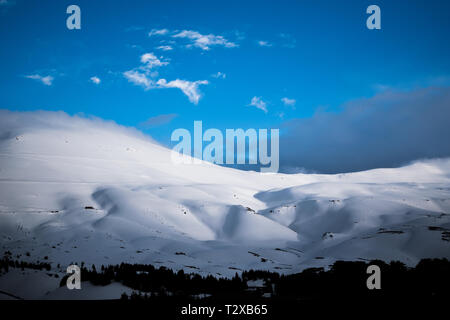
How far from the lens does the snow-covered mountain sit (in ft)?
102

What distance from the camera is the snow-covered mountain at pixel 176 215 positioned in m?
31.1

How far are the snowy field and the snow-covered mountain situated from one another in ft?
0.60

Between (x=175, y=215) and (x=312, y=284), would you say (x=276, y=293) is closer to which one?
(x=312, y=284)

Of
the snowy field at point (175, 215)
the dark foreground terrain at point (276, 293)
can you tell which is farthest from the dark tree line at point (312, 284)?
the snowy field at point (175, 215)

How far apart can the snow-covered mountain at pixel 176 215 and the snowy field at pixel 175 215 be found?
18cm

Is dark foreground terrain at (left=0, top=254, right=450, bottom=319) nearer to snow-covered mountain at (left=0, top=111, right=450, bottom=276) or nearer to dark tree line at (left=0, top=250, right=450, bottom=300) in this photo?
dark tree line at (left=0, top=250, right=450, bottom=300)

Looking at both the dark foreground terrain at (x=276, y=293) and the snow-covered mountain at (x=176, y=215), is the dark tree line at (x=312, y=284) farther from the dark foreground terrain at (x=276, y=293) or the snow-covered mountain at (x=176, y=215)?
the snow-covered mountain at (x=176, y=215)

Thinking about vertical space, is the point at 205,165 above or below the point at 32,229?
above

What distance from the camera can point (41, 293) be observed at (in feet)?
51.3

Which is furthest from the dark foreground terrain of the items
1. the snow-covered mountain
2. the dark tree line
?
the snow-covered mountain
